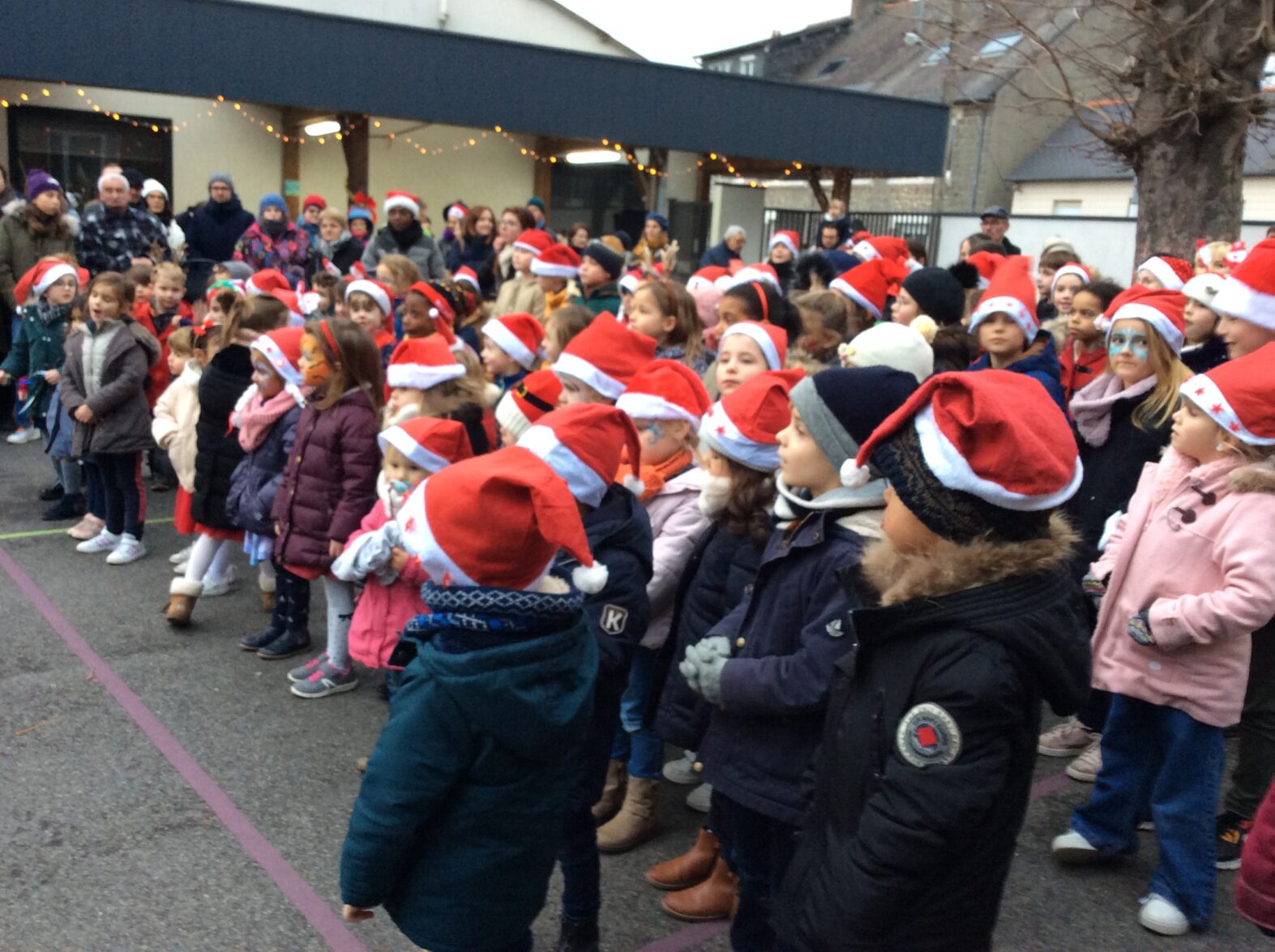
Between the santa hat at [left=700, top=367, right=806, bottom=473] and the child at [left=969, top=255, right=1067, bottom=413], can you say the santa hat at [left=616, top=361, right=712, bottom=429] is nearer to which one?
the santa hat at [left=700, top=367, right=806, bottom=473]

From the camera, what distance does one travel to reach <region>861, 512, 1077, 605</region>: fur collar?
2082 mm

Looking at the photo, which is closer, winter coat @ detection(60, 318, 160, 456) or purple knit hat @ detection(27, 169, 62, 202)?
winter coat @ detection(60, 318, 160, 456)

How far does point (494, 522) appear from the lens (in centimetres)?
248

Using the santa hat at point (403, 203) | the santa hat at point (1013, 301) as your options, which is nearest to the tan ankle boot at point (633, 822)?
the santa hat at point (1013, 301)

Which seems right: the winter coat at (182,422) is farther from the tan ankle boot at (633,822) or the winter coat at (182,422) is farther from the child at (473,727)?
the child at (473,727)

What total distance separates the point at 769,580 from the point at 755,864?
2.53 ft

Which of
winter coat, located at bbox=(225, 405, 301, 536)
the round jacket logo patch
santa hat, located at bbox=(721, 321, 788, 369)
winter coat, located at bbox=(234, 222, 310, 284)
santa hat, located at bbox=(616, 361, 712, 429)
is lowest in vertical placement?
winter coat, located at bbox=(225, 405, 301, 536)

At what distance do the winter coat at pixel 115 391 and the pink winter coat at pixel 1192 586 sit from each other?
5569 mm

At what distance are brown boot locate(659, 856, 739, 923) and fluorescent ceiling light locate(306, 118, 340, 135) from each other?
15.6 metres

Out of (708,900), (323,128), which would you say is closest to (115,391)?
(708,900)

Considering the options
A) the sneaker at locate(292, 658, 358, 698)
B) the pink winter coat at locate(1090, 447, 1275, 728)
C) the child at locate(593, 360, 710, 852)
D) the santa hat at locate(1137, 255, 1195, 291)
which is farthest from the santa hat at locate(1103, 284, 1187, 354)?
the sneaker at locate(292, 658, 358, 698)

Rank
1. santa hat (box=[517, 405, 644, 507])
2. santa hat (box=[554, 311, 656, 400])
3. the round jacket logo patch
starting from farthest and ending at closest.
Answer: santa hat (box=[554, 311, 656, 400]) < santa hat (box=[517, 405, 644, 507]) < the round jacket logo patch

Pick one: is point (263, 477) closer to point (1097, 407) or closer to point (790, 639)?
point (790, 639)

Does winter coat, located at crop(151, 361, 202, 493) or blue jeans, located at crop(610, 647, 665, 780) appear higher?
winter coat, located at crop(151, 361, 202, 493)
